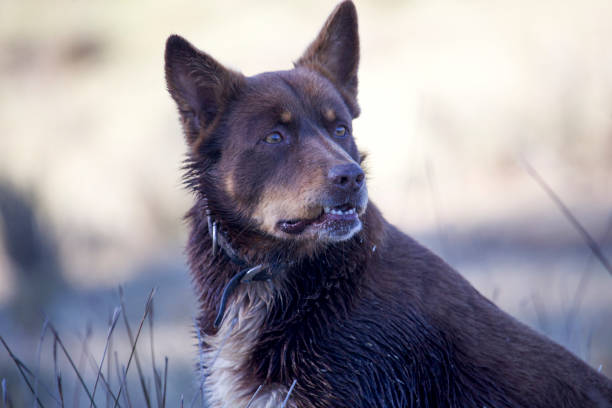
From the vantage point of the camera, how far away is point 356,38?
13.8 ft

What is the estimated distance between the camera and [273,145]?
12.2 ft

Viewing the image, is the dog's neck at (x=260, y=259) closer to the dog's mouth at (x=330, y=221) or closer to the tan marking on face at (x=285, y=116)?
the dog's mouth at (x=330, y=221)

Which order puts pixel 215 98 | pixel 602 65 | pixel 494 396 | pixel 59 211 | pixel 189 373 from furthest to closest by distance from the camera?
1. pixel 59 211
2. pixel 189 373
3. pixel 602 65
4. pixel 215 98
5. pixel 494 396

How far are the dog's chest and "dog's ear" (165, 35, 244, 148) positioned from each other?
3.31ft

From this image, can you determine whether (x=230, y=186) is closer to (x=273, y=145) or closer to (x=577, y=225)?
(x=273, y=145)

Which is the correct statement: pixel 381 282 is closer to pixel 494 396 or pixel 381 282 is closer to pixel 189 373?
pixel 494 396

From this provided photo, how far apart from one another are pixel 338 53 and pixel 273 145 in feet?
3.09

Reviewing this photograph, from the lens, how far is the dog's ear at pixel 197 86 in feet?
12.3

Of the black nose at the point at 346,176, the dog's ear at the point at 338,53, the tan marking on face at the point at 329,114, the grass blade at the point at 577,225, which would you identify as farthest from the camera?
the dog's ear at the point at 338,53

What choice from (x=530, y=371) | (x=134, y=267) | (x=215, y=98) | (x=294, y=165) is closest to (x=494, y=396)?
(x=530, y=371)

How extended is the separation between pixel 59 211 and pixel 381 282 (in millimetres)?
8324

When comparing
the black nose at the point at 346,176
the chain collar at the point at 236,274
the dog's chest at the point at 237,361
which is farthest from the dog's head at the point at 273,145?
the dog's chest at the point at 237,361

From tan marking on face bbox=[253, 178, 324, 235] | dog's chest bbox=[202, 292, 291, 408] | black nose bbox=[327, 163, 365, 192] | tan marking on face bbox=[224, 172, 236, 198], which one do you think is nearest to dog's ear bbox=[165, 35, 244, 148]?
tan marking on face bbox=[224, 172, 236, 198]

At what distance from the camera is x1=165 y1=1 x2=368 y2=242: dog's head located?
3.48 metres
